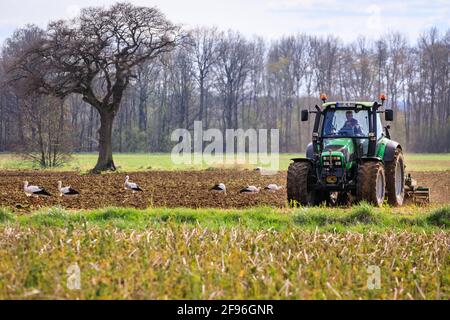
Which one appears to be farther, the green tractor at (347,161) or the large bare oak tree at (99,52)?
the large bare oak tree at (99,52)

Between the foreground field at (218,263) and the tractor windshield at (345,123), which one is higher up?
the tractor windshield at (345,123)

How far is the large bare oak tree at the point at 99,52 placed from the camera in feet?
117

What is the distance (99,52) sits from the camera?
3603 centimetres

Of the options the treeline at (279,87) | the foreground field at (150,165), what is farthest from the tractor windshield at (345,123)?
the treeline at (279,87)

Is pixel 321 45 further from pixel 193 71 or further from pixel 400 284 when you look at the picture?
pixel 400 284

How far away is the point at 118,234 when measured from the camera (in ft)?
32.8

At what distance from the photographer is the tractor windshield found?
1697 cm

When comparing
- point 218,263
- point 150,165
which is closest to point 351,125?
point 218,263

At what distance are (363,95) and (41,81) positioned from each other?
46.8m

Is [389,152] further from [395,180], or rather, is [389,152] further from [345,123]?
[345,123]

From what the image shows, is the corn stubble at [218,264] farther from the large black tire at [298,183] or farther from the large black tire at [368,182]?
the large black tire at [298,183]

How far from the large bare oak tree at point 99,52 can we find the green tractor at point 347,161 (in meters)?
20.7

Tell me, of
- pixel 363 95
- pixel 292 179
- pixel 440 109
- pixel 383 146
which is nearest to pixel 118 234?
pixel 292 179

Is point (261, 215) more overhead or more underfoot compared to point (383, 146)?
more underfoot
